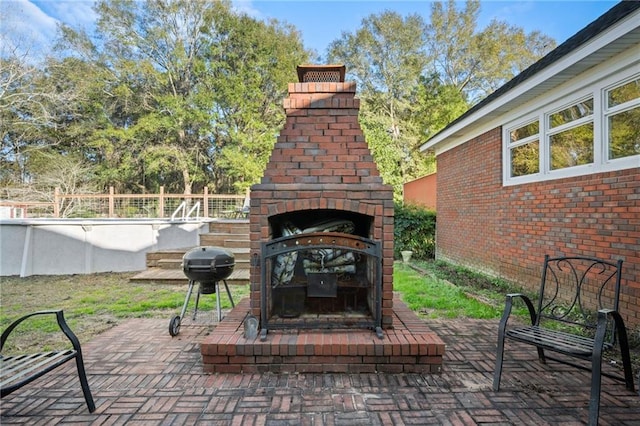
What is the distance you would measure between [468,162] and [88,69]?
17.8 meters

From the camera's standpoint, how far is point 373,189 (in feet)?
8.96

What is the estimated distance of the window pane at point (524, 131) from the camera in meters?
5.16

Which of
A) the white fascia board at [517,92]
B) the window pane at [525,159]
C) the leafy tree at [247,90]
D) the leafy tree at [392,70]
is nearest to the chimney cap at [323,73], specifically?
the white fascia board at [517,92]

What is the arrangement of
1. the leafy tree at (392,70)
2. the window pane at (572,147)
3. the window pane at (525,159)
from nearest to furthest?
the window pane at (572,147) → the window pane at (525,159) → the leafy tree at (392,70)

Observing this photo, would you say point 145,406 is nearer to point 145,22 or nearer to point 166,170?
point 166,170

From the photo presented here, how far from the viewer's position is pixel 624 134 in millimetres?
3523

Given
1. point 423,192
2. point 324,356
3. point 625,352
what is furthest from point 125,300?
point 423,192

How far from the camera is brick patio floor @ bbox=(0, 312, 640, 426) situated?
1.91 m

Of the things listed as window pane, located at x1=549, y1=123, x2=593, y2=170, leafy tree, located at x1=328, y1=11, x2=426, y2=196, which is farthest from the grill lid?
leafy tree, located at x1=328, y1=11, x2=426, y2=196

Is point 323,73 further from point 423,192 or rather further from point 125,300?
point 423,192

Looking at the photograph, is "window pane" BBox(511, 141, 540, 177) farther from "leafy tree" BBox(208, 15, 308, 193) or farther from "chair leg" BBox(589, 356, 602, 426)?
"leafy tree" BBox(208, 15, 308, 193)

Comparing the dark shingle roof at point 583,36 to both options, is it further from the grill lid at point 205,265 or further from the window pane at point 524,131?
the grill lid at point 205,265

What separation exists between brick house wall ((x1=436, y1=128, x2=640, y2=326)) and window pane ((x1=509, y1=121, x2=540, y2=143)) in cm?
33

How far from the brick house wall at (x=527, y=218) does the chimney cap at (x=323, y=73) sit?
3.15 meters
